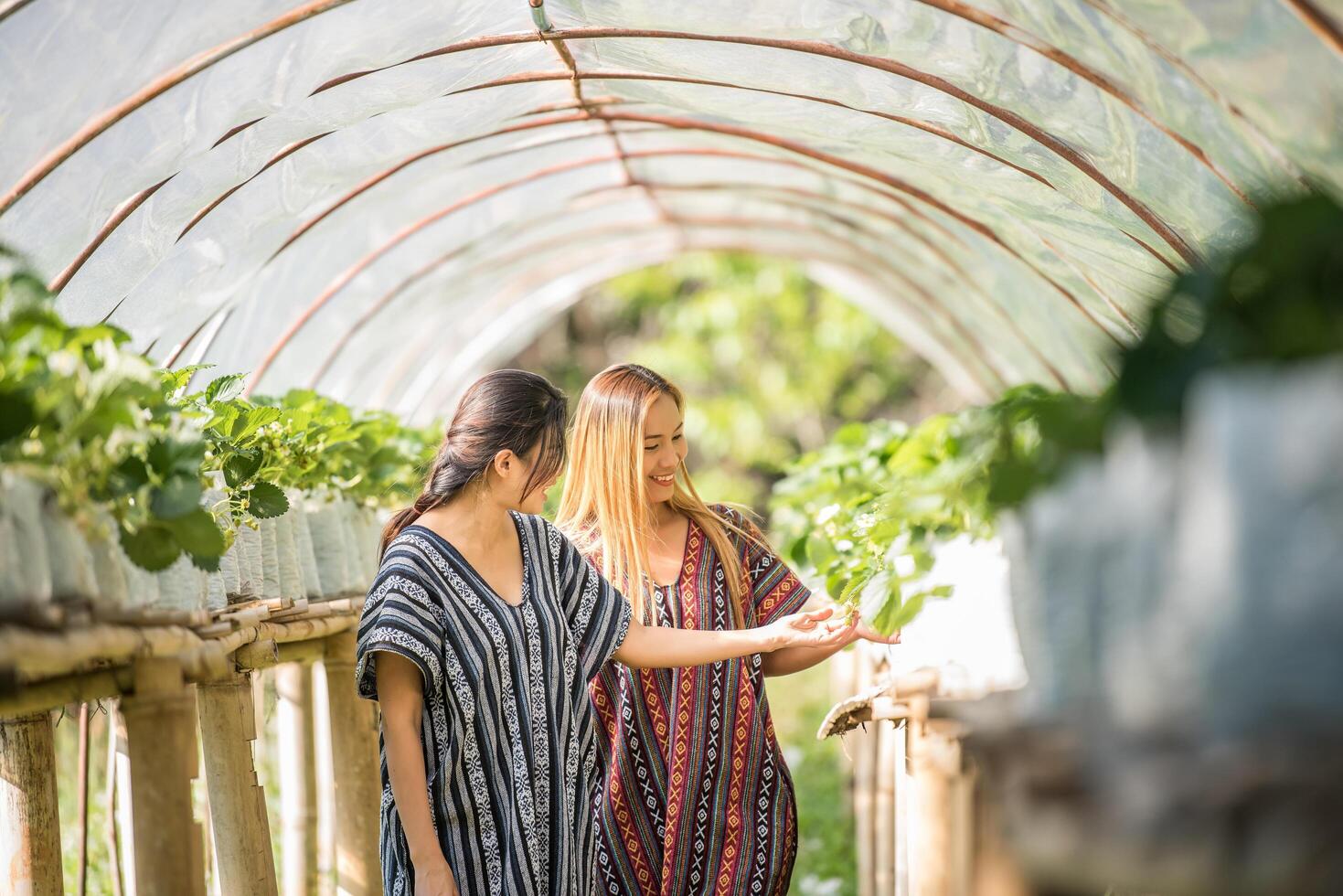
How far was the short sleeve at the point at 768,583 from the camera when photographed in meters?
3.65

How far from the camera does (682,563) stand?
3604 mm

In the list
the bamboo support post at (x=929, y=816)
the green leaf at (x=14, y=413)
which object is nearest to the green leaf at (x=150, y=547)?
the green leaf at (x=14, y=413)

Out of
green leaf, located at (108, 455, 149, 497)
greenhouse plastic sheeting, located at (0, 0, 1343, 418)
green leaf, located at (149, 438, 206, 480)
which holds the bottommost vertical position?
green leaf, located at (108, 455, 149, 497)

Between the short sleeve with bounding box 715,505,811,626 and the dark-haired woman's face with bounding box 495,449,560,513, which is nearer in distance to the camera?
the dark-haired woman's face with bounding box 495,449,560,513

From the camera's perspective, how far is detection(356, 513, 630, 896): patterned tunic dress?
9.05ft

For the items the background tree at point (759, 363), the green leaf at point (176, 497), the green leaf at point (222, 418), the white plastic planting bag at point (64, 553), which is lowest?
the white plastic planting bag at point (64, 553)

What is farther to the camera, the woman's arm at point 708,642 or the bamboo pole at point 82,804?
the bamboo pole at point 82,804

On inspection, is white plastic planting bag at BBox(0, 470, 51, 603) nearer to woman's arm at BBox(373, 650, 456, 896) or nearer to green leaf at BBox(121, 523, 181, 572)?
green leaf at BBox(121, 523, 181, 572)

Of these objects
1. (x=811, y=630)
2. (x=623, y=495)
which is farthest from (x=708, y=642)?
(x=623, y=495)

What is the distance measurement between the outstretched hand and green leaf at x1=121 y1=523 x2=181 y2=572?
1470 millimetres

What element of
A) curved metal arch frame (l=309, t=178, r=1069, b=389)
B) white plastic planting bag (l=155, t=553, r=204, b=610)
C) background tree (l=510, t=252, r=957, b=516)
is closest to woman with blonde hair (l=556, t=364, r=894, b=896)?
white plastic planting bag (l=155, t=553, r=204, b=610)

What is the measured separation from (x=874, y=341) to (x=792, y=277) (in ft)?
4.39

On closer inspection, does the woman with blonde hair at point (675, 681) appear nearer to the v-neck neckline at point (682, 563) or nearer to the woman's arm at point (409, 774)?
the v-neck neckline at point (682, 563)

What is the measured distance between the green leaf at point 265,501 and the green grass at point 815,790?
378 centimetres
